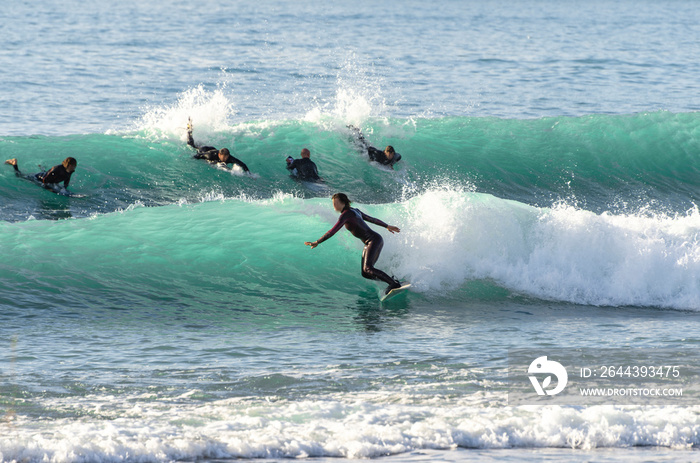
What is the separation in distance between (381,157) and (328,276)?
700 centimetres

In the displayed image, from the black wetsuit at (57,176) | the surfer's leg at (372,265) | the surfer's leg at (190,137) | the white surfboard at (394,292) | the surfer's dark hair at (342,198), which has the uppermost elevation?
the surfer's leg at (190,137)

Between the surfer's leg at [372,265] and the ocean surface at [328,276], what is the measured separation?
0.37 metres

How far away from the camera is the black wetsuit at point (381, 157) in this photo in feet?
59.7

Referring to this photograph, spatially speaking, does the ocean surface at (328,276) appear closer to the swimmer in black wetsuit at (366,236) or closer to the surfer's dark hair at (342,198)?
the swimmer in black wetsuit at (366,236)

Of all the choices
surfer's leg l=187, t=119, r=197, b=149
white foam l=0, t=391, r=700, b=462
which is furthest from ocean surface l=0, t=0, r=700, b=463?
surfer's leg l=187, t=119, r=197, b=149

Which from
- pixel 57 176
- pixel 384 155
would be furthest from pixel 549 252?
pixel 57 176

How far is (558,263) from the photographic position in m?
11.7

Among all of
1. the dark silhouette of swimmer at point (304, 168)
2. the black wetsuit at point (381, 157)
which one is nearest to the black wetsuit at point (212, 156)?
the dark silhouette of swimmer at point (304, 168)

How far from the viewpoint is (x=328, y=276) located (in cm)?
1183

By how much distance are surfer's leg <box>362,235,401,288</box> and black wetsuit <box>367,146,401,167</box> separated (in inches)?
296

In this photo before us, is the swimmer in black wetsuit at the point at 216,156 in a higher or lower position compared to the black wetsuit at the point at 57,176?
higher

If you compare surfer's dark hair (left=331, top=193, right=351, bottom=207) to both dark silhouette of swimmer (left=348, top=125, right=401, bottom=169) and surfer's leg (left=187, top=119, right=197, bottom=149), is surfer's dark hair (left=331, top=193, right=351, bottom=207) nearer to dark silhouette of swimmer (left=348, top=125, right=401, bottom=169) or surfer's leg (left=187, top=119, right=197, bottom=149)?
dark silhouette of swimmer (left=348, top=125, right=401, bottom=169)

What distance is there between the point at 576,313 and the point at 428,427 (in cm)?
→ 459

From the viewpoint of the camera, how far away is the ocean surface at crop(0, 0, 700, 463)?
650cm
